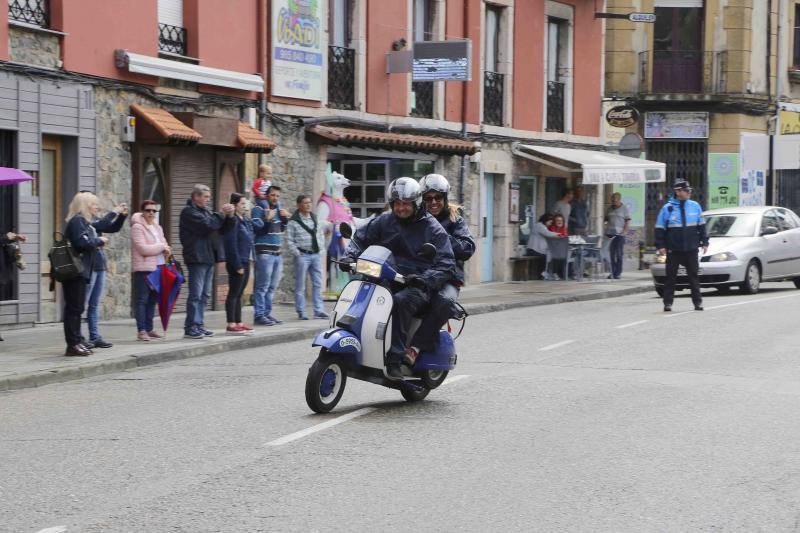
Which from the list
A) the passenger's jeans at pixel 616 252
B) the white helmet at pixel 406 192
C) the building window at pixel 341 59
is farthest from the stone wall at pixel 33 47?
the passenger's jeans at pixel 616 252

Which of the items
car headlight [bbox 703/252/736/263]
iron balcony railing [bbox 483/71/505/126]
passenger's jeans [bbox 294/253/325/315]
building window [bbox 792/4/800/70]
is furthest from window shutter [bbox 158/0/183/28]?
building window [bbox 792/4/800/70]

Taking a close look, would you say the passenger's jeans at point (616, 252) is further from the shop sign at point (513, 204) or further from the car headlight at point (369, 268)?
the car headlight at point (369, 268)

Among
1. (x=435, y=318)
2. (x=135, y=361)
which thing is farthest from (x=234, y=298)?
(x=435, y=318)

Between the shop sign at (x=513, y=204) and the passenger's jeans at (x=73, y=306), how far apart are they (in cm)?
1528

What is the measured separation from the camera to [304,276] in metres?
17.6

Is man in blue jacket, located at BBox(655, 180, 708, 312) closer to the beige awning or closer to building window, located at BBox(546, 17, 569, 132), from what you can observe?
the beige awning

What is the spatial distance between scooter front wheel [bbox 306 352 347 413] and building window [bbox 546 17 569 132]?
20.6 meters

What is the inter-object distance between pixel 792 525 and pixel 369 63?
17928 mm

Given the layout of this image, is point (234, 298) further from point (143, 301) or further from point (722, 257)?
point (722, 257)

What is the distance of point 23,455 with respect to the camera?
7.91 meters

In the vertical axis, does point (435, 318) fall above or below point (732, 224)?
below

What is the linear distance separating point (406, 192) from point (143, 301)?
607cm

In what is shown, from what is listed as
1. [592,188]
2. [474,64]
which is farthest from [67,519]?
[592,188]

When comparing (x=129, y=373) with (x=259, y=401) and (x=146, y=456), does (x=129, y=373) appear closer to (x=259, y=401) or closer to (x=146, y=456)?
(x=259, y=401)
